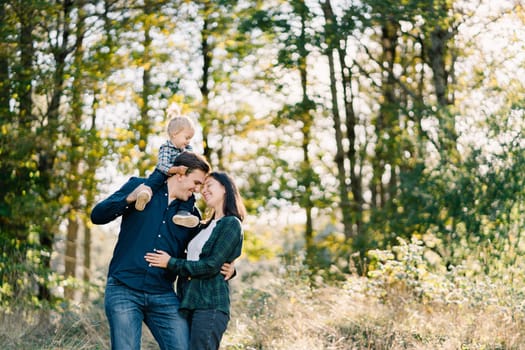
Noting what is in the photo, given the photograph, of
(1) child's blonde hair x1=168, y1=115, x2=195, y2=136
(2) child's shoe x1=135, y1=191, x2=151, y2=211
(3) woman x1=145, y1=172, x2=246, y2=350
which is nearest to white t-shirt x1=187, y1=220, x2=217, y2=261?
(3) woman x1=145, y1=172, x2=246, y2=350

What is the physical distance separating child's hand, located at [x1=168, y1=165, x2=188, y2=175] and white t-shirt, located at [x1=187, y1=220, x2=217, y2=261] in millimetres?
361

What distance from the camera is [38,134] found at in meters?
11.2

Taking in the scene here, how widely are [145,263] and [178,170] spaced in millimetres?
605

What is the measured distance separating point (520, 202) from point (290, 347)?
4.50m

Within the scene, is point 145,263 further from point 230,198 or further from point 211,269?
point 230,198

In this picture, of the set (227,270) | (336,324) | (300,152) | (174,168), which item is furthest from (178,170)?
(300,152)

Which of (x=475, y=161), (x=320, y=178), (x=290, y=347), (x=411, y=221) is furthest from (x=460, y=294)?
(x=320, y=178)

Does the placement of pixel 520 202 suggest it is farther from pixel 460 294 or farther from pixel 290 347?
pixel 290 347

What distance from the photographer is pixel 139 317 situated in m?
4.41

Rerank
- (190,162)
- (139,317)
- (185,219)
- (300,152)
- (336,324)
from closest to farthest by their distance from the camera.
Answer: (139,317)
(185,219)
(190,162)
(336,324)
(300,152)

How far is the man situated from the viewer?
4371mm

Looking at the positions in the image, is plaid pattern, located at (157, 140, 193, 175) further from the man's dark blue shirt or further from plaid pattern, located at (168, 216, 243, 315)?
plaid pattern, located at (168, 216, 243, 315)

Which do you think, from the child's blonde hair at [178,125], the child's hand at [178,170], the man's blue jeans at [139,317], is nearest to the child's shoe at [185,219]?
the child's hand at [178,170]

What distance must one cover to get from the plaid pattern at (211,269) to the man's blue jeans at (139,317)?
10cm
